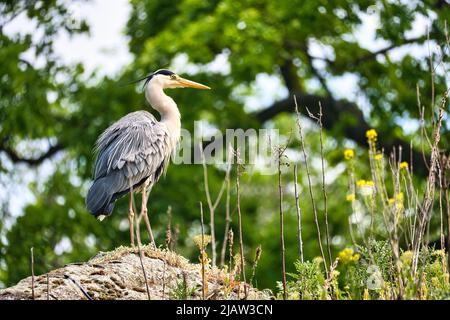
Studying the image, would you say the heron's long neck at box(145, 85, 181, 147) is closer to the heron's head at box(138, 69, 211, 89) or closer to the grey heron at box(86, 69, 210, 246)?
the grey heron at box(86, 69, 210, 246)

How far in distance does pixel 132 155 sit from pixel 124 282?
2503 mm

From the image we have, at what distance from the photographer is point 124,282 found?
5.26 metres

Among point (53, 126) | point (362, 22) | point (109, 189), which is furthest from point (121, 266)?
point (53, 126)

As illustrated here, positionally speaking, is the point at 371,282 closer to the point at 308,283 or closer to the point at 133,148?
the point at 308,283

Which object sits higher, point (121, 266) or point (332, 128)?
point (332, 128)

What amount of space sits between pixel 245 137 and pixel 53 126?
3.49 metres

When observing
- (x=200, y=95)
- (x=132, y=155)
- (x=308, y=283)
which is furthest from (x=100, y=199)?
(x=200, y=95)

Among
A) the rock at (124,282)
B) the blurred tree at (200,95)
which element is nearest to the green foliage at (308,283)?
the rock at (124,282)

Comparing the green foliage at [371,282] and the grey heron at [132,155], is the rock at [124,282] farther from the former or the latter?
the grey heron at [132,155]

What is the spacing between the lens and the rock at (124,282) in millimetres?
4824

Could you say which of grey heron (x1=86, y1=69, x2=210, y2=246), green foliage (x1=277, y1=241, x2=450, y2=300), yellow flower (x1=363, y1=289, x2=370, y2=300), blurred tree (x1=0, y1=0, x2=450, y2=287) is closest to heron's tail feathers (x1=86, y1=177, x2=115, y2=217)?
grey heron (x1=86, y1=69, x2=210, y2=246)

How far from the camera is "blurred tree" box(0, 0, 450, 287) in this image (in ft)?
43.1
